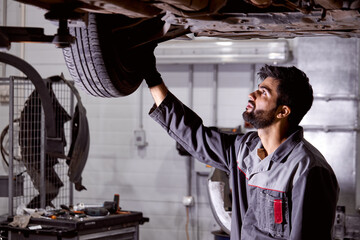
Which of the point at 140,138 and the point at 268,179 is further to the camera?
the point at 140,138

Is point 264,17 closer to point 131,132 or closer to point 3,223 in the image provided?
point 3,223

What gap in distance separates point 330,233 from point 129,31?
1.37 meters

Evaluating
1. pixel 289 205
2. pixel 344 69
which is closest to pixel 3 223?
pixel 289 205

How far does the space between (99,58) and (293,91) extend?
0.92m

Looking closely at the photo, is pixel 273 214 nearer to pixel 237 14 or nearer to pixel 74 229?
pixel 237 14

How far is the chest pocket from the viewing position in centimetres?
224

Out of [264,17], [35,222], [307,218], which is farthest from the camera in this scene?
[35,222]

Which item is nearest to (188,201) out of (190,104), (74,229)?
(190,104)

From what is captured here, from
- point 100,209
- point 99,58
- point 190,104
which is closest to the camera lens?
point 99,58

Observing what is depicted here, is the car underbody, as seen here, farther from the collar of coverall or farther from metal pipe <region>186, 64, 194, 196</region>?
metal pipe <region>186, 64, 194, 196</region>

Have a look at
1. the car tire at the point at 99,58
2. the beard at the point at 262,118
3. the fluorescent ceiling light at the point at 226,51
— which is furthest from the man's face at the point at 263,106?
the fluorescent ceiling light at the point at 226,51

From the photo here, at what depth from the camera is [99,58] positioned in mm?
2398

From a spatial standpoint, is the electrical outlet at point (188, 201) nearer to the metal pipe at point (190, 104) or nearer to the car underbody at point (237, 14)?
the metal pipe at point (190, 104)

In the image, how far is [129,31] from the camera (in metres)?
2.66
